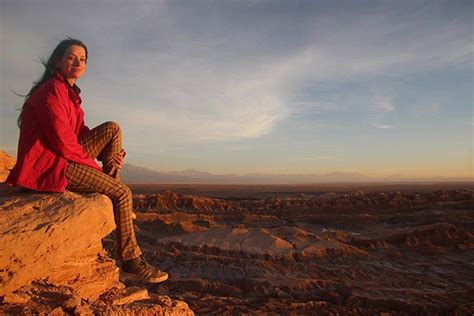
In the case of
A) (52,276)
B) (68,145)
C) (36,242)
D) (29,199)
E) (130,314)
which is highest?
(68,145)

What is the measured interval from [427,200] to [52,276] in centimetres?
1897

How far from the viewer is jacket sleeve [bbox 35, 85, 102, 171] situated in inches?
110

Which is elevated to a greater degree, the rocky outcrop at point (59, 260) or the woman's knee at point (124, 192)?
the woman's knee at point (124, 192)

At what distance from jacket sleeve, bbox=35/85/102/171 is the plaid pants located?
140 mm

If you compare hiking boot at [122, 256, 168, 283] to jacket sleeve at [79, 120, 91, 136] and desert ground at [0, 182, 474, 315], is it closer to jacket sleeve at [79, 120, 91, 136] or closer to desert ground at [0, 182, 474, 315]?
A: desert ground at [0, 182, 474, 315]

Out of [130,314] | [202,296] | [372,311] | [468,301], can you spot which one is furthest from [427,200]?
[130,314]

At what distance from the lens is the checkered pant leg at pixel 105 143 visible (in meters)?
3.35

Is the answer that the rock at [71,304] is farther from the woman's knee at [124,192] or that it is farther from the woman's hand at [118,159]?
the woman's hand at [118,159]

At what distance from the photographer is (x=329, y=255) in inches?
391

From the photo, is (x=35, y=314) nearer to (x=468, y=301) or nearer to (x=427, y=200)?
(x=468, y=301)

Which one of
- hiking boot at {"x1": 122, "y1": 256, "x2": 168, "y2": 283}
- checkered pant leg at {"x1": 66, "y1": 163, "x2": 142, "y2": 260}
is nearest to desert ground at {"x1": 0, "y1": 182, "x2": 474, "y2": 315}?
hiking boot at {"x1": 122, "y1": 256, "x2": 168, "y2": 283}

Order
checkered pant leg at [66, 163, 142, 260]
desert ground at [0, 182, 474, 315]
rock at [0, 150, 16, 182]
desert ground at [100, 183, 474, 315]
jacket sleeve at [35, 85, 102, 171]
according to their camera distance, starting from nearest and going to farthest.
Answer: jacket sleeve at [35, 85, 102, 171] < checkered pant leg at [66, 163, 142, 260] < rock at [0, 150, 16, 182] < desert ground at [0, 182, 474, 315] < desert ground at [100, 183, 474, 315]

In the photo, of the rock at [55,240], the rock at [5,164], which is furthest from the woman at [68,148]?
the rock at [5,164]

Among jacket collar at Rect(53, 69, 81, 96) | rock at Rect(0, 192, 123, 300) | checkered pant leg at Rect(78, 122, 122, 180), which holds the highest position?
jacket collar at Rect(53, 69, 81, 96)
